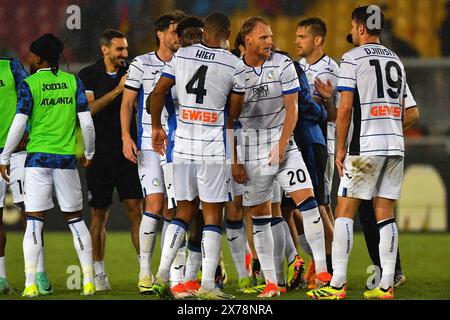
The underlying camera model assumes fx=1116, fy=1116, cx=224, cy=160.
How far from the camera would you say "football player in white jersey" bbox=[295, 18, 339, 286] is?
9586 millimetres

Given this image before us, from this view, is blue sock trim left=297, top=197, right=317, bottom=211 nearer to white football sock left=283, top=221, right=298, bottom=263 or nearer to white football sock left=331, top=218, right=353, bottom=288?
white football sock left=331, top=218, right=353, bottom=288

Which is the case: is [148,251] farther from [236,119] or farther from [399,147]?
[399,147]

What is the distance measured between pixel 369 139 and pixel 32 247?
9.03ft

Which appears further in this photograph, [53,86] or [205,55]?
[53,86]

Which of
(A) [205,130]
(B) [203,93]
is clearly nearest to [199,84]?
(B) [203,93]

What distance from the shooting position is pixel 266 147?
8.82 m

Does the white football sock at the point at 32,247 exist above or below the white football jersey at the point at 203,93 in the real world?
below

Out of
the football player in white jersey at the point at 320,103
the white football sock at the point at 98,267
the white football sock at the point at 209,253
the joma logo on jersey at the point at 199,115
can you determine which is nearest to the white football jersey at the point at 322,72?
the football player in white jersey at the point at 320,103

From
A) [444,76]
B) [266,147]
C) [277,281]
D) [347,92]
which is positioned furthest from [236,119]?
[444,76]

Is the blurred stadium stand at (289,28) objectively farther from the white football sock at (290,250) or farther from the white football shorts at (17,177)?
the white football shorts at (17,177)

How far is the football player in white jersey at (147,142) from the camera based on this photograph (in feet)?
30.2

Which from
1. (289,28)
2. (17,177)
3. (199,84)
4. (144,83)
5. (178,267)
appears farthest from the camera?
(289,28)

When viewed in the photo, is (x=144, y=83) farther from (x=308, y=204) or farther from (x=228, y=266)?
(x=228, y=266)

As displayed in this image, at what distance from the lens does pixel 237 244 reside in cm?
935
